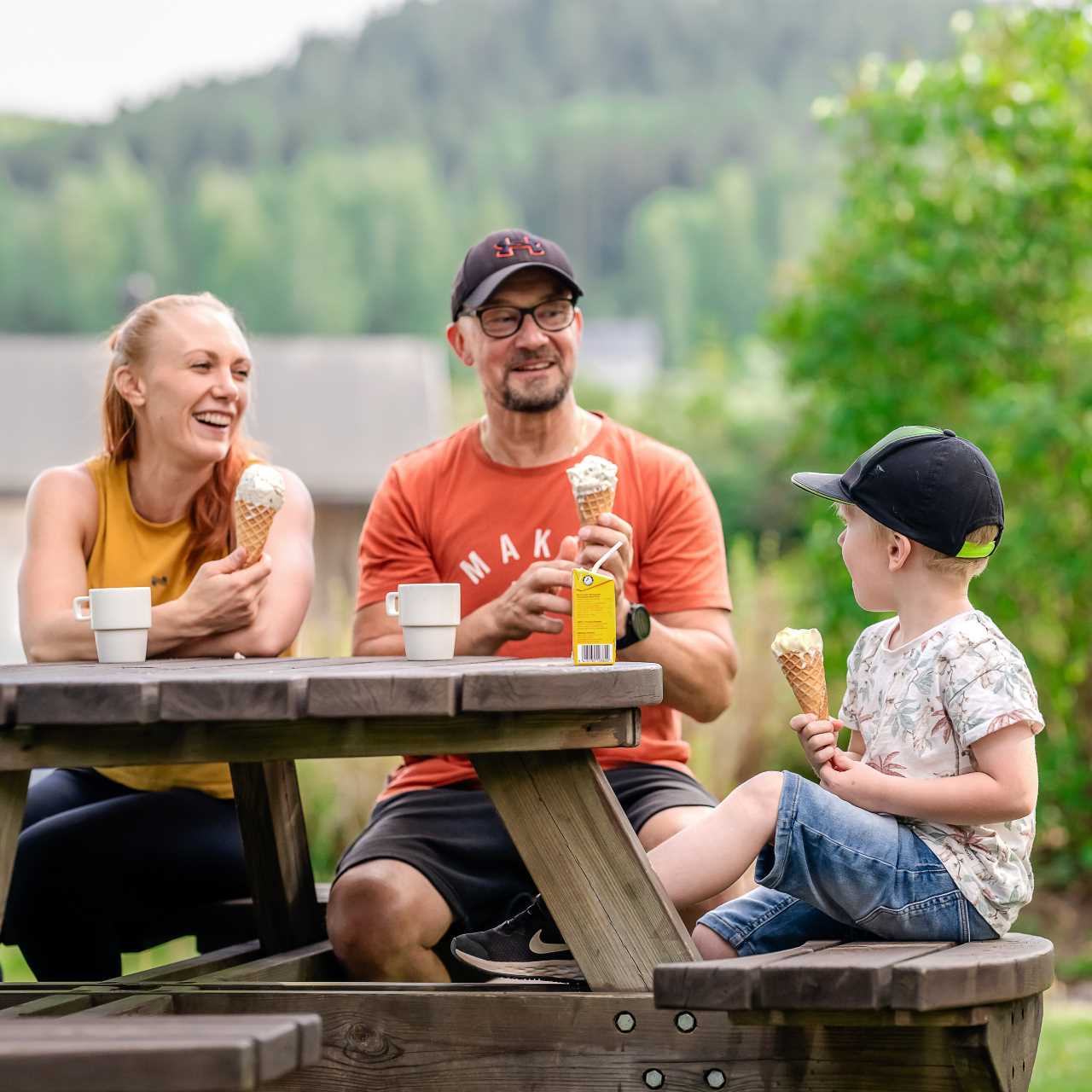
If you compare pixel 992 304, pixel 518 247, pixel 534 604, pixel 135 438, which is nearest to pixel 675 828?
pixel 534 604

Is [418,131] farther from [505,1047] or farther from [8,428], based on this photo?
[505,1047]

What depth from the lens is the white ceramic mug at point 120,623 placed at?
2.88 m

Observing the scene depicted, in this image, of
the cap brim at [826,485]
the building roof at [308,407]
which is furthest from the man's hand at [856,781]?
the building roof at [308,407]

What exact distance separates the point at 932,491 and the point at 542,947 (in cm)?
102

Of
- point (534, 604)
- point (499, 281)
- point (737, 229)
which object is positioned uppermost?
point (737, 229)

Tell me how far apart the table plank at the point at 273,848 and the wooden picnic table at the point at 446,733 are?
Answer: 1.94 feet

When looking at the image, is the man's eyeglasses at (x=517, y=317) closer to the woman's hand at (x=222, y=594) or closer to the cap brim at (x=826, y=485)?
the woman's hand at (x=222, y=594)

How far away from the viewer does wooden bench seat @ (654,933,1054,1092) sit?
2.21 m

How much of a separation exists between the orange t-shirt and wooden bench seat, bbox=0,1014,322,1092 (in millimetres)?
1537

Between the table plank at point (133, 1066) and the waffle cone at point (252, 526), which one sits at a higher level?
the waffle cone at point (252, 526)

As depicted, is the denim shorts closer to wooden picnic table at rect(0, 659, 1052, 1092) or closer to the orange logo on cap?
wooden picnic table at rect(0, 659, 1052, 1092)

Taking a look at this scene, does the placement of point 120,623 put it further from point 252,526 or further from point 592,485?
point 592,485

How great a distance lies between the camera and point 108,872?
11.0 feet

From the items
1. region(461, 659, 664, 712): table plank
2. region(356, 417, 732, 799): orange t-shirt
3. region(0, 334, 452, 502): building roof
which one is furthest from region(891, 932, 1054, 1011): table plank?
region(0, 334, 452, 502): building roof
